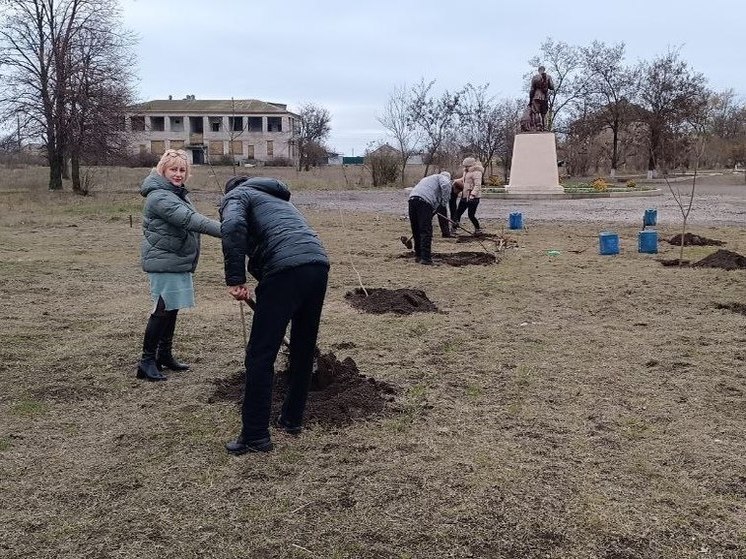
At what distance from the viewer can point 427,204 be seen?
413 inches

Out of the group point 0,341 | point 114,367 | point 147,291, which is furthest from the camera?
point 147,291

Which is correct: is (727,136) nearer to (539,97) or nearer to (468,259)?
(539,97)

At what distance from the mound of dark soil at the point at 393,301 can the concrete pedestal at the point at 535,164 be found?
73.3 feet

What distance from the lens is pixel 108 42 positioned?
3102cm

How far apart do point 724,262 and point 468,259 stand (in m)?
3.52

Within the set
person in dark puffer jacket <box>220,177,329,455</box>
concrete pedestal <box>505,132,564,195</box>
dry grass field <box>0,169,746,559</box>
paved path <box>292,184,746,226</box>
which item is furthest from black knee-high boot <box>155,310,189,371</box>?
concrete pedestal <box>505,132,564,195</box>

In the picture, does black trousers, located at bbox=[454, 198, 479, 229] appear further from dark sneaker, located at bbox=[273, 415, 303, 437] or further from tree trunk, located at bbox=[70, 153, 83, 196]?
tree trunk, located at bbox=[70, 153, 83, 196]

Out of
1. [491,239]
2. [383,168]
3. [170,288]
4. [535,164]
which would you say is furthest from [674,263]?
[383,168]

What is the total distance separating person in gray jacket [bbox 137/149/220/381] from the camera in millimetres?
4734

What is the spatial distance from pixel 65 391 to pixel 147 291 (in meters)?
3.99

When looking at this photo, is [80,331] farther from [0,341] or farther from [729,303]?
[729,303]

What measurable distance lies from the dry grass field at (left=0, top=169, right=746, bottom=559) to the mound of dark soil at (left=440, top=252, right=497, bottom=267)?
243 centimetres

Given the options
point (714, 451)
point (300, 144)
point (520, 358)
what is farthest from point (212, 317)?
point (300, 144)

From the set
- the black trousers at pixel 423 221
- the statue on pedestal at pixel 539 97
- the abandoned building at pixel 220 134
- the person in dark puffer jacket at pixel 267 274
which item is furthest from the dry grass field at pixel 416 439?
the abandoned building at pixel 220 134
